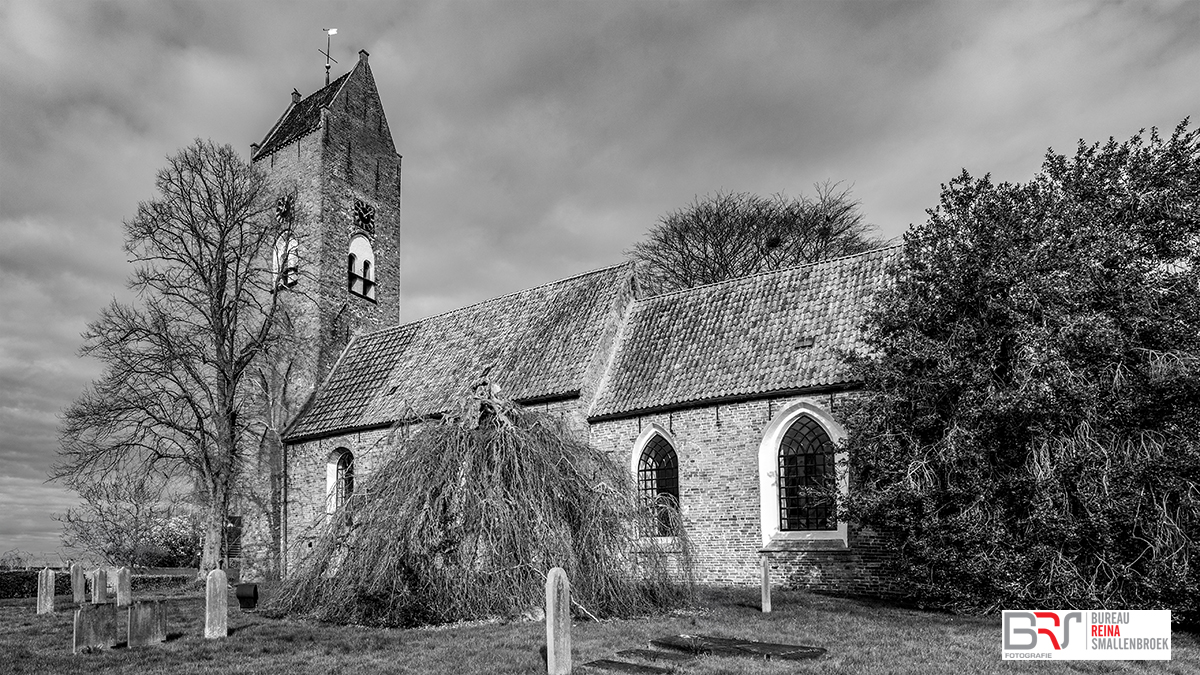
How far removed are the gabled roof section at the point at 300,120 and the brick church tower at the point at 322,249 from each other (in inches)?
2.0

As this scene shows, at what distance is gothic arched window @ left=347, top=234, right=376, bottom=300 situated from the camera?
89.9 feet

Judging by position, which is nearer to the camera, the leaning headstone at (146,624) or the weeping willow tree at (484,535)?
the leaning headstone at (146,624)

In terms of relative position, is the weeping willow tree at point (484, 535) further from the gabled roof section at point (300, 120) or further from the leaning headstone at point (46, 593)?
the gabled roof section at point (300, 120)

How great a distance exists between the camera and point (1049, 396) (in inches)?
446

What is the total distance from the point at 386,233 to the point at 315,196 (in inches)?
120

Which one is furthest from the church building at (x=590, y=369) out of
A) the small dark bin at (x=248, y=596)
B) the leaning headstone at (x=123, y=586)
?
the leaning headstone at (x=123, y=586)

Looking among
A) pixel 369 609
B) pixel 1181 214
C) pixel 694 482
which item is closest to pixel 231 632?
pixel 369 609

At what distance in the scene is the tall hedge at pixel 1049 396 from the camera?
11.1m

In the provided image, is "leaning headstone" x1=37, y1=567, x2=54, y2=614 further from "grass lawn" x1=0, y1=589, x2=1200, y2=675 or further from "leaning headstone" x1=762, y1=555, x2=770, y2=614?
"leaning headstone" x1=762, y1=555, x2=770, y2=614

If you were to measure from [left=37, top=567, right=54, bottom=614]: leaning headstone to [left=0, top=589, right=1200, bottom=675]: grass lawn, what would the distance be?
250 centimetres

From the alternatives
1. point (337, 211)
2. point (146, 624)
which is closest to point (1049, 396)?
point (146, 624)

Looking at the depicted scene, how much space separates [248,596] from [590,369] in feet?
27.4

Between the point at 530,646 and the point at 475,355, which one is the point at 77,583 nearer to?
the point at 475,355

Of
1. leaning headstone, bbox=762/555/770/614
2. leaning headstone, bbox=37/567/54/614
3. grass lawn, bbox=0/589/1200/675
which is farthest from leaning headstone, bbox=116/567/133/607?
leaning headstone, bbox=762/555/770/614
